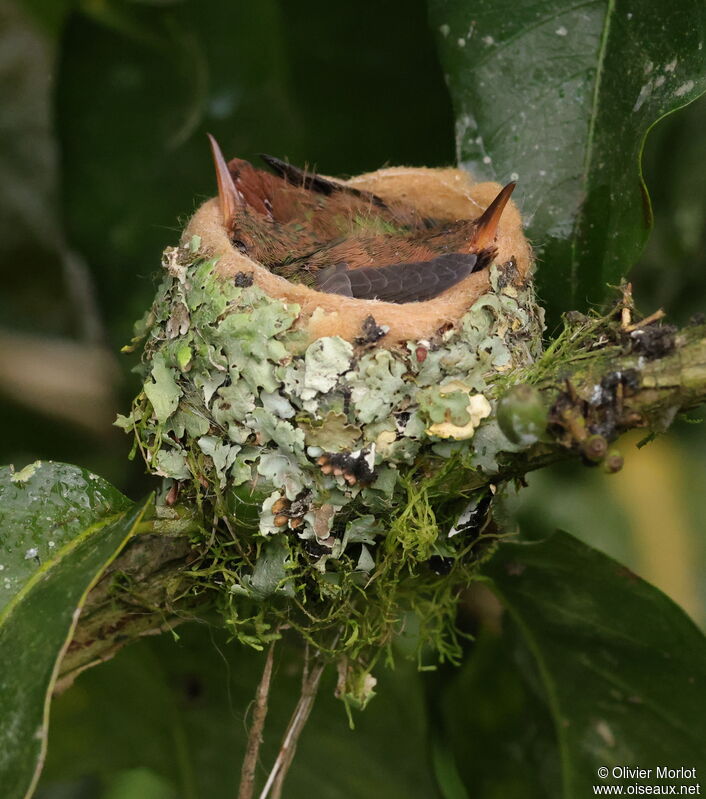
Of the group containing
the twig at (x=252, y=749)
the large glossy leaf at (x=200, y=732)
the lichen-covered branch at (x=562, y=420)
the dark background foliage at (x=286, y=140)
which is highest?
the dark background foliage at (x=286, y=140)

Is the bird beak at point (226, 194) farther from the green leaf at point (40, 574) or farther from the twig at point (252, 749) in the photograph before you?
the twig at point (252, 749)

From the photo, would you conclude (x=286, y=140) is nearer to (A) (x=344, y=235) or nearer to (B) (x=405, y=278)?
(A) (x=344, y=235)

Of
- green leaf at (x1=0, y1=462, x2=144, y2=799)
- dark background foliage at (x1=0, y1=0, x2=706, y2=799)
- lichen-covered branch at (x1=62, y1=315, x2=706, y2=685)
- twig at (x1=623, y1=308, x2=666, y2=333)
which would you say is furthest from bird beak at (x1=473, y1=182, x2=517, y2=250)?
green leaf at (x1=0, y1=462, x2=144, y2=799)

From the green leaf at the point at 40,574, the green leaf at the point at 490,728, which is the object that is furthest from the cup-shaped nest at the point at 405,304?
the green leaf at the point at 490,728

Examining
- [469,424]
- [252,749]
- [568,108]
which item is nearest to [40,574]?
[252,749]

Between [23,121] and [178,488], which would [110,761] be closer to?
[178,488]

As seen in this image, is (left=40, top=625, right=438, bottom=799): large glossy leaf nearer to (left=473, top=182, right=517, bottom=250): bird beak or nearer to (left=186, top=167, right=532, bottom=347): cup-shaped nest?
(left=186, top=167, right=532, bottom=347): cup-shaped nest
